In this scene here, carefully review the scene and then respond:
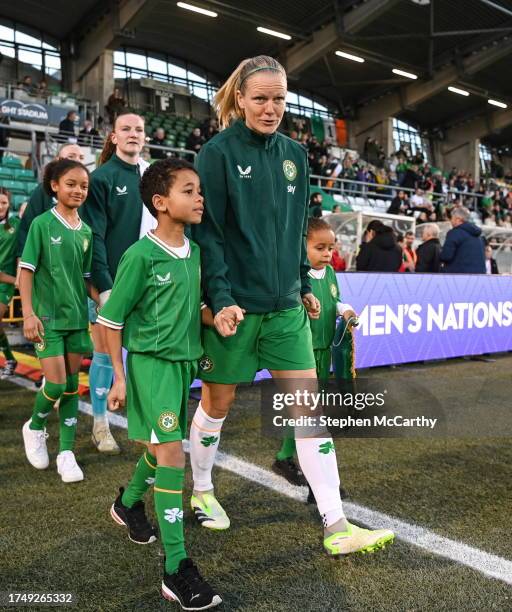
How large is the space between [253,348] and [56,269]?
4.67ft

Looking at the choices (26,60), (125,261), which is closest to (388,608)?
(125,261)

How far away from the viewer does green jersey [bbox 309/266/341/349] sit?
10.6ft

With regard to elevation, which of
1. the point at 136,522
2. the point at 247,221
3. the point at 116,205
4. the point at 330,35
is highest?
the point at 330,35

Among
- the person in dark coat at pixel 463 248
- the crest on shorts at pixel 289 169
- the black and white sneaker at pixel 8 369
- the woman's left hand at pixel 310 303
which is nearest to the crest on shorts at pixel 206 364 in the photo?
the woman's left hand at pixel 310 303

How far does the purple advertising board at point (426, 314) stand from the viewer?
6387mm

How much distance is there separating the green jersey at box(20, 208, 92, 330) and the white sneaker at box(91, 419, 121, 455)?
2.35 ft

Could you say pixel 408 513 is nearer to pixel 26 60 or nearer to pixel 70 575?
pixel 70 575

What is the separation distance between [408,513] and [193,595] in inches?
47.7

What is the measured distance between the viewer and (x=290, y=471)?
3242 mm

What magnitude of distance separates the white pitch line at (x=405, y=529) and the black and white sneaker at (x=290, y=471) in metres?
0.03

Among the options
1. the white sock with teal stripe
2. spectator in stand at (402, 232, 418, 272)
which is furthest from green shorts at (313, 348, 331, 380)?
spectator in stand at (402, 232, 418, 272)

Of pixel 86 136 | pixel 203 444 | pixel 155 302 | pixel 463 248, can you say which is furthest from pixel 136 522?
pixel 86 136

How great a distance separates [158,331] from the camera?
2.15m

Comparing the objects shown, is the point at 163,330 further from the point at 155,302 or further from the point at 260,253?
the point at 260,253
